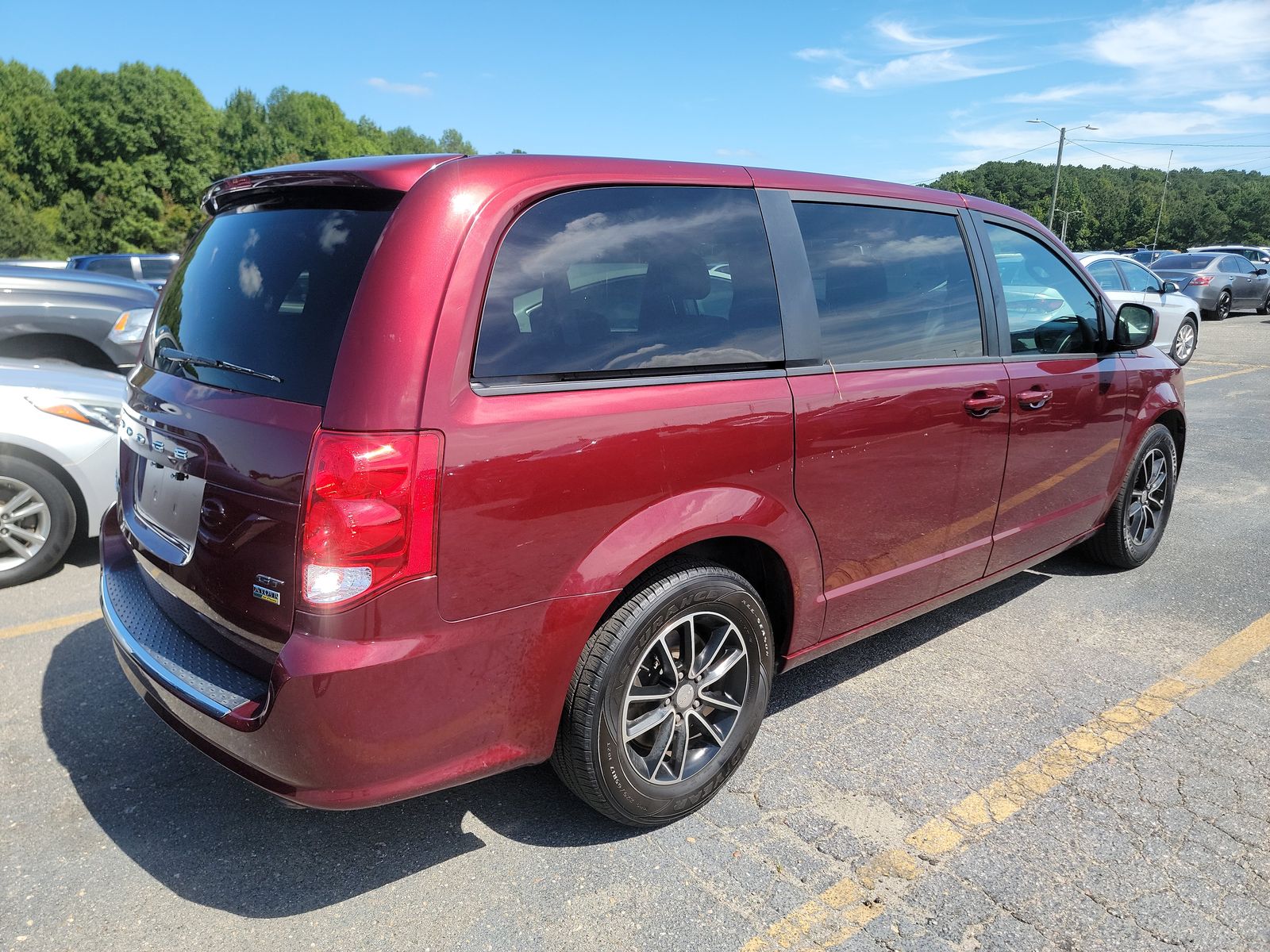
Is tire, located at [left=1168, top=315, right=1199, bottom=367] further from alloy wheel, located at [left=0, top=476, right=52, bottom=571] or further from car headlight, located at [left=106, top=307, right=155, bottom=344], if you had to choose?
alloy wheel, located at [left=0, top=476, right=52, bottom=571]

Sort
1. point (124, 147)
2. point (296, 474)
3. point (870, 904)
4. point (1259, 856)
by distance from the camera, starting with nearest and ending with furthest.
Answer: point (296, 474), point (870, 904), point (1259, 856), point (124, 147)

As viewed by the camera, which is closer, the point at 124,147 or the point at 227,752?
the point at 227,752

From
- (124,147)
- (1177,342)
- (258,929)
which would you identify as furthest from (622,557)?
(124,147)

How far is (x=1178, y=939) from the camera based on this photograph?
7.35 ft

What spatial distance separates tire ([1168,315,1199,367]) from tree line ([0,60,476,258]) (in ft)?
208

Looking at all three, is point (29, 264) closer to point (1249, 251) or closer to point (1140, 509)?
point (1140, 509)

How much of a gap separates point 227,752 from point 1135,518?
446 cm

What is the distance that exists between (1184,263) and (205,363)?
888 inches

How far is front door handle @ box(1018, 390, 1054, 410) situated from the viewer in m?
3.58

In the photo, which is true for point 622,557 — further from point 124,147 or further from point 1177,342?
point 124,147

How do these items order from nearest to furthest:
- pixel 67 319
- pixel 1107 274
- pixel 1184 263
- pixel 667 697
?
1. pixel 667 697
2. pixel 67 319
3. pixel 1107 274
4. pixel 1184 263

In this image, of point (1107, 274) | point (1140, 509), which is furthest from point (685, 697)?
point (1107, 274)

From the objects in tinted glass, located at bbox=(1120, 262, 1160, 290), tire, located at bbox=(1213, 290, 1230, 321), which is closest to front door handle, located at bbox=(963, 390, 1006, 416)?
tinted glass, located at bbox=(1120, 262, 1160, 290)

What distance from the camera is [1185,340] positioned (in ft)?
44.9
